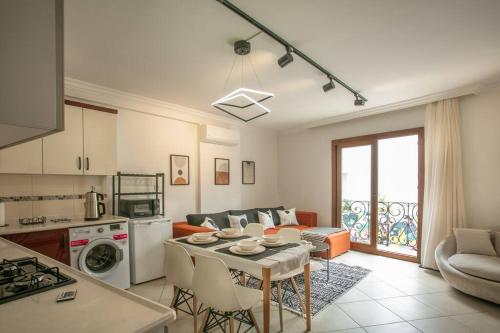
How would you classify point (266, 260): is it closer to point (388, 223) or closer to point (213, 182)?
point (213, 182)

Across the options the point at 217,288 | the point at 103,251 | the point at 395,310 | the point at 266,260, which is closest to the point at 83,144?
the point at 103,251

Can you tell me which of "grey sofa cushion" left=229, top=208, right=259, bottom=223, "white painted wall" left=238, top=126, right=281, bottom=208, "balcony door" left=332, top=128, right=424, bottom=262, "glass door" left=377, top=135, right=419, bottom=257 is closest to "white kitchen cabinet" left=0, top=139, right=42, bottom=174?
"grey sofa cushion" left=229, top=208, right=259, bottom=223

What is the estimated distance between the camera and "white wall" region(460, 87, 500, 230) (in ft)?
11.5

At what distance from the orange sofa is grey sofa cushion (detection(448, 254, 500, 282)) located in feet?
5.19

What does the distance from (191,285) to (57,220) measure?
1955mm

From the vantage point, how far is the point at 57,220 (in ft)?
9.78

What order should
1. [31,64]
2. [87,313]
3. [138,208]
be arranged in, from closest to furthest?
[31,64] < [87,313] < [138,208]

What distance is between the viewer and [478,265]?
112 inches

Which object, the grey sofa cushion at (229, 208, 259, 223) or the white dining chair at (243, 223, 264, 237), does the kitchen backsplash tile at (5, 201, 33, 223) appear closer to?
the white dining chair at (243, 223, 264, 237)

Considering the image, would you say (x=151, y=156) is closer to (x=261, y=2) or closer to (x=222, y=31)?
(x=222, y=31)

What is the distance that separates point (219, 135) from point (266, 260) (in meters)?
3.13

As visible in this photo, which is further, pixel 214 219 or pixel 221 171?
pixel 221 171

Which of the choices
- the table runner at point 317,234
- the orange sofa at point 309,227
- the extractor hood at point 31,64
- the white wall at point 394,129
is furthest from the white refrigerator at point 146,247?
the white wall at point 394,129

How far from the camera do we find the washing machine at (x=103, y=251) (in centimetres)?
281
